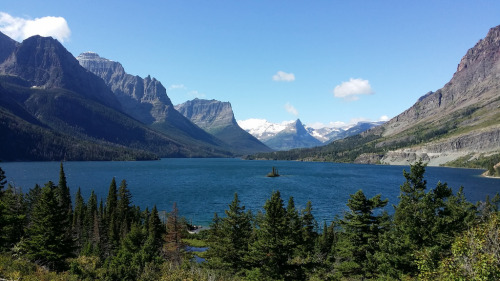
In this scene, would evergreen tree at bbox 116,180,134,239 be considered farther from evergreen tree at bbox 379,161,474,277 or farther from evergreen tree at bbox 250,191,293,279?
evergreen tree at bbox 379,161,474,277

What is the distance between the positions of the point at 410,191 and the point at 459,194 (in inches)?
666

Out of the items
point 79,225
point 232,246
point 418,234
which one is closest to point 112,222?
point 79,225

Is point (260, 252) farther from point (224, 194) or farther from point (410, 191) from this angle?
point (224, 194)

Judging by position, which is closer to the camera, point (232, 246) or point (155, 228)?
point (232, 246)

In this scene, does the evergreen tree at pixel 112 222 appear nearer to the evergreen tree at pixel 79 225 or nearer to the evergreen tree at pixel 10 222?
the evergreen tree at pixel 79 225

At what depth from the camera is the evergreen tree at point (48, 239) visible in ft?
154

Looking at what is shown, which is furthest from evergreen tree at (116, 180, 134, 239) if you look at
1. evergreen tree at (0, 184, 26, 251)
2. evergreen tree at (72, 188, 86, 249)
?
evergreen tree at (0, 184, 26, 251)

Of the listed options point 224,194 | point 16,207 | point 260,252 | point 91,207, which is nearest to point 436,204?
point 260,252

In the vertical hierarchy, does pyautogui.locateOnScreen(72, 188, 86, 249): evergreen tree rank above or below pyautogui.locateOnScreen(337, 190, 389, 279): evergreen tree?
below

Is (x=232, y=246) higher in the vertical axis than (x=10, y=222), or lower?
lower

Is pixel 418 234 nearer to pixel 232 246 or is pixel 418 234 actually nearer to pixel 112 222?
pixel 232 246

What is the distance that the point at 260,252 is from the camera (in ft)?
128

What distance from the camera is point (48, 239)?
47.9m

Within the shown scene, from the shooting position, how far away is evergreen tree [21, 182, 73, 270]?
154 ft
